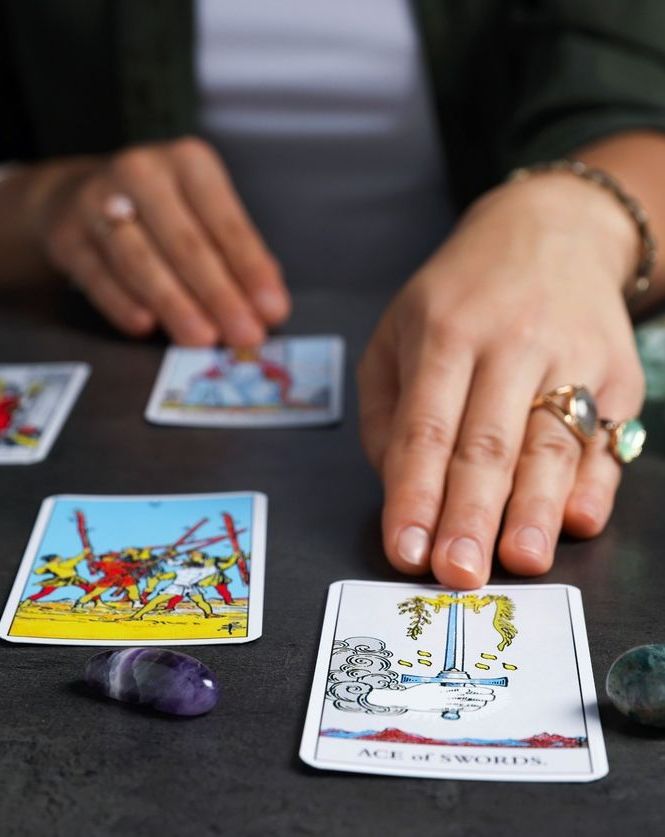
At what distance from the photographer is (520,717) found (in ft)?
2.09

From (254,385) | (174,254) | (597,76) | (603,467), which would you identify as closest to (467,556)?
(603,467)

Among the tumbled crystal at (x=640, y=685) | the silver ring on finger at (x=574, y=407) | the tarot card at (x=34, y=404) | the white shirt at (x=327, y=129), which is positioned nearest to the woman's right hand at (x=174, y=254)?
the tarot card at (x=34, y=404)

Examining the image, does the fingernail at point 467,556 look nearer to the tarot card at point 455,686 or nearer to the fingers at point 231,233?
the tarot card at point 455,686

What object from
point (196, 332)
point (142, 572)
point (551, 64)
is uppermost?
point (551, 64)

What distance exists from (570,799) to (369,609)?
8.6 inches

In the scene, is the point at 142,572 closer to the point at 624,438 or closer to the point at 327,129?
the point at 624,438

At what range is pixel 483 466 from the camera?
2.80ft

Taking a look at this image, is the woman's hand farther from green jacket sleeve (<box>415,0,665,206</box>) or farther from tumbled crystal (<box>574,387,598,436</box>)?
green jacket sleeve (<box>415,0,665,206</box>)

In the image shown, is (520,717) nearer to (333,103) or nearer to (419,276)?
(419,276)

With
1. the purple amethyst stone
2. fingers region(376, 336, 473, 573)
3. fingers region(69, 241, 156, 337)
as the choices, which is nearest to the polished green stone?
fingers region(376, 336, 473, 573)

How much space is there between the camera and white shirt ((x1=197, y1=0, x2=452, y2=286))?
1.53 metres

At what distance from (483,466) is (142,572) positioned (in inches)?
10.8

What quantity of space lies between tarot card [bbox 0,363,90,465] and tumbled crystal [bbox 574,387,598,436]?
48cm

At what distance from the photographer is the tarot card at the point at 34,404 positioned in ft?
3.34
